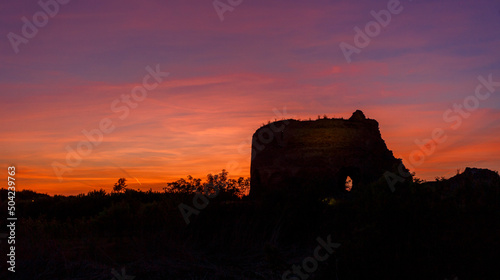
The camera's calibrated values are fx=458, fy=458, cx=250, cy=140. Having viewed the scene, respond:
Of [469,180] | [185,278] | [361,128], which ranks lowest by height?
[185,278]

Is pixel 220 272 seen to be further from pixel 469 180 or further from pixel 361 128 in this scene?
pixel 361 128

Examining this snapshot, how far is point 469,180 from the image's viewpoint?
7.53 meters

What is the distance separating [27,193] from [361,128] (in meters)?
22.5

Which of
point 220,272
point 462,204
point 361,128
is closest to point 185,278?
point 220,272

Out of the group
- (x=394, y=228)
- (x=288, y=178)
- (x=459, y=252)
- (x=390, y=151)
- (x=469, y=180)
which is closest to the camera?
(x=459, y=252)

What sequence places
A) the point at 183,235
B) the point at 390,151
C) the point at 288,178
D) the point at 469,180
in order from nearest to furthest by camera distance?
the point at 469,180, the point at 183,235, the point at 288,178, the point at 390,151

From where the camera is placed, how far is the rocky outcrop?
2856 centimetres

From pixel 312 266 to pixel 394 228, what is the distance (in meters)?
1.30

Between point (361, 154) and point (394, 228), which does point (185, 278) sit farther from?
point (361, 154)

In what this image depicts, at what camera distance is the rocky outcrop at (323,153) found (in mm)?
28562

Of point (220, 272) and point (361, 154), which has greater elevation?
point (361, 154)

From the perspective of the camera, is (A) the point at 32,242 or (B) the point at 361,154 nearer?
(A) the point at 32,242

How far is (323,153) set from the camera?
28.7 meters

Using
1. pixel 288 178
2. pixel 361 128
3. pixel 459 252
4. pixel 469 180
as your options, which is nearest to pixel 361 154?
pixel 361 128
